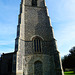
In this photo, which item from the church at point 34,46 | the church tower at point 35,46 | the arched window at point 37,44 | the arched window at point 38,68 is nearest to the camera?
the church at point 34,46

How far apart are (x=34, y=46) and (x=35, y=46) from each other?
0.65 ft

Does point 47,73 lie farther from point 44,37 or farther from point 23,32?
point 23,32

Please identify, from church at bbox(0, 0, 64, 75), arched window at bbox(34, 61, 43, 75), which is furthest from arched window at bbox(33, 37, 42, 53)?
→ arched window at bbox(34, 61, 43, 75)

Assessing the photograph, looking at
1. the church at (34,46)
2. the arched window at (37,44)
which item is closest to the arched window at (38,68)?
the church at (34,46)

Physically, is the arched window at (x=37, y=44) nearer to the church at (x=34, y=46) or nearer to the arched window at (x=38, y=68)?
the church at (x=34, y=46)

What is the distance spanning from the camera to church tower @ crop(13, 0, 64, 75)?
Result: 38.2 ft

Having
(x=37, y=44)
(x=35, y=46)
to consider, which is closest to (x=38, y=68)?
(x=35, y=46)

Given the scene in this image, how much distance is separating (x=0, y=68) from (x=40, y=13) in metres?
16.6

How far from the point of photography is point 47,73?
1222 cm

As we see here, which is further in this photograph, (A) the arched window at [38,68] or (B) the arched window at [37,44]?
(B) the arched window at [37,44]

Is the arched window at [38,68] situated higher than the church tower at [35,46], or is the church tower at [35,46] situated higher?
the church tower at [35,46]

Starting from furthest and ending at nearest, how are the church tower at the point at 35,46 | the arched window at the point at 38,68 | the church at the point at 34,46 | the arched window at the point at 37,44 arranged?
1. the arched window at the point at 37,44
2. the arched window at the point at 38,68
3. the church tower at the point at 35,46
4. the church at the point at 34,46

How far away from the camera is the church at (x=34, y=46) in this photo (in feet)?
37.7

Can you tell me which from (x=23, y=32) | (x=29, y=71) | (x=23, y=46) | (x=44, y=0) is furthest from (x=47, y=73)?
(x=44, y=0)
